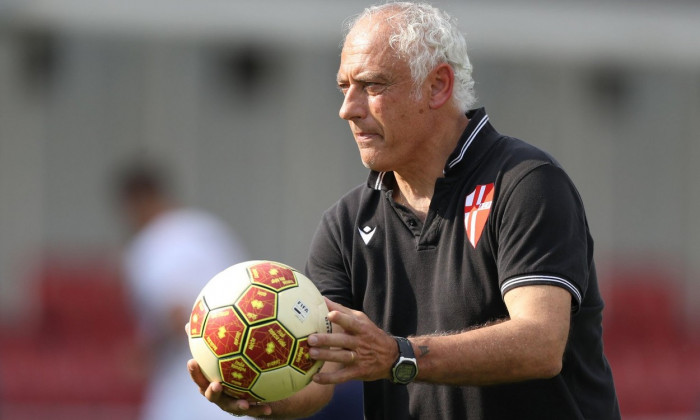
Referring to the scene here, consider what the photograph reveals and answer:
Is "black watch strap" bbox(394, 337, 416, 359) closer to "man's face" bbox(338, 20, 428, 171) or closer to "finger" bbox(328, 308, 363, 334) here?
"finger" bbox(328, 308, 363, 334)

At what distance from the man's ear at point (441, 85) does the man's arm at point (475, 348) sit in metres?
0.99

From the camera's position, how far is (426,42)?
15.9 feet

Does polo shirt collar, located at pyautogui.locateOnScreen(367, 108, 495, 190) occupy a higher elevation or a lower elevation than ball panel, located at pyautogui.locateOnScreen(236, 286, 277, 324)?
higher

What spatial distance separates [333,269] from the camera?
512 cm

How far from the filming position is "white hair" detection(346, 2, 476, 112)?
4.80 m

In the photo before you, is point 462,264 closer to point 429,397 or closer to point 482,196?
point 482,196

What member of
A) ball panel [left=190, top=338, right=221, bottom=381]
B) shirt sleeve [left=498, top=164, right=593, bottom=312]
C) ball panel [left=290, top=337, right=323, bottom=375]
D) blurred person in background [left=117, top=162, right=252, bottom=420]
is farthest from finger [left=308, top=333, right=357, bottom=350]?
blurred person in background [left=117, top=162, right=252, bottom=420]

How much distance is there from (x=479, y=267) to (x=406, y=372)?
2.11ft

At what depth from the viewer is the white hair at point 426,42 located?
480cm

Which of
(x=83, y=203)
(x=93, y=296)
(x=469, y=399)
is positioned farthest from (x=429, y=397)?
(x=83, y=203)

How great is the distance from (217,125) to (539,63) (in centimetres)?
545

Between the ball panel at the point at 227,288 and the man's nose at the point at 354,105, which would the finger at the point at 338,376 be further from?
the man's nose at the point at 354,105

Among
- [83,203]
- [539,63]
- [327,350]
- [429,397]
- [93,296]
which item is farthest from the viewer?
[539,63]

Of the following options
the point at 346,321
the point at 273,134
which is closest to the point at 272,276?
the point at 346,321
